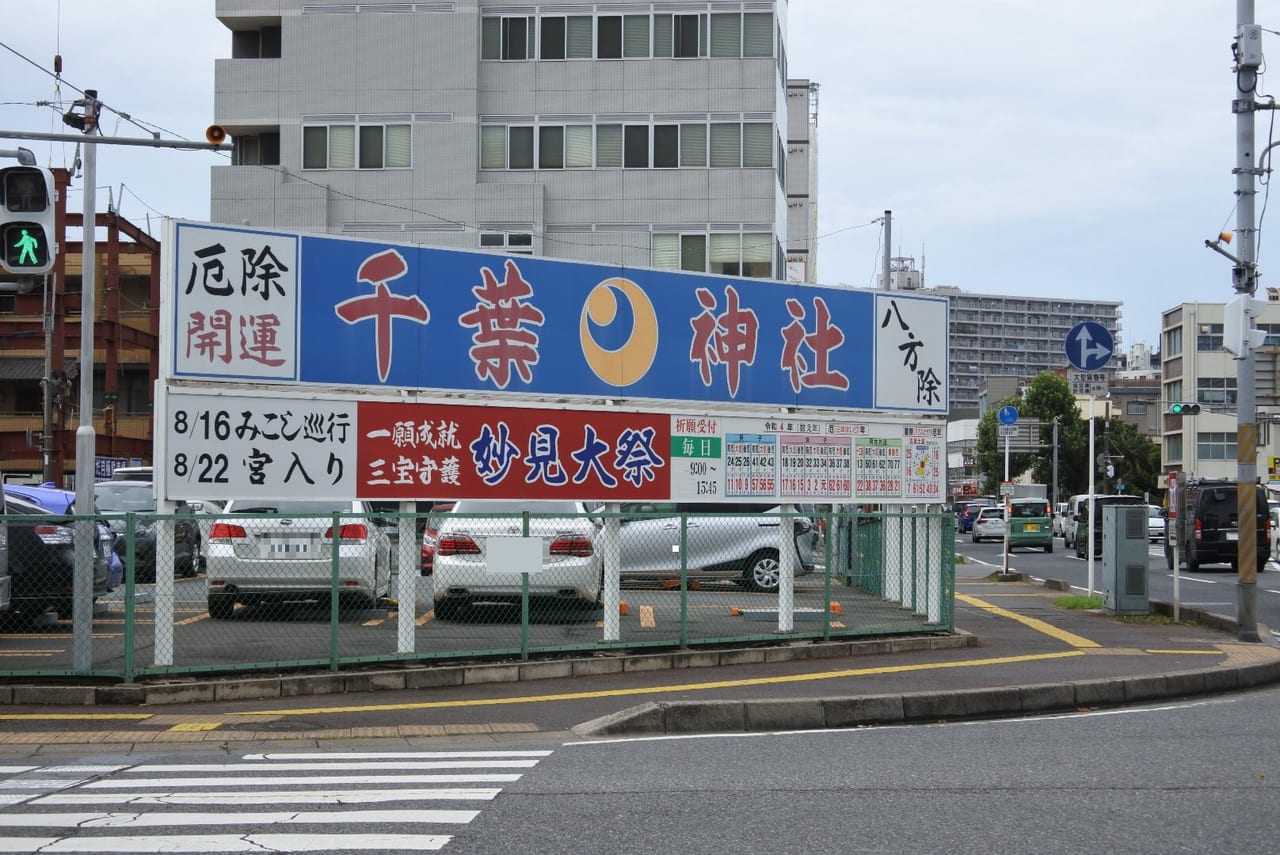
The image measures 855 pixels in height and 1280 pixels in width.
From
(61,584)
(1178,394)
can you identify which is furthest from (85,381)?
(1178,394)

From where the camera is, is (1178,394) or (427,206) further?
(1178,394)

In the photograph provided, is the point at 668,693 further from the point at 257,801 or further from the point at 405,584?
the point at 257,801

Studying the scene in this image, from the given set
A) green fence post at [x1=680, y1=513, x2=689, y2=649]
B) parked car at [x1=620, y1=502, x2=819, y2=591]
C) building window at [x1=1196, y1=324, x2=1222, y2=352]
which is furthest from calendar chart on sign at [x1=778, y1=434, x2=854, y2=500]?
building window at [x1=1196, y1=324, x2=1222, y2=352]

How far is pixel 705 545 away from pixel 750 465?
1.01 metres

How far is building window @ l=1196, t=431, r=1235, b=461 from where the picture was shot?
84.2 metres

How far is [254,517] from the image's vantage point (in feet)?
40.2

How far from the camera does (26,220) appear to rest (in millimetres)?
13500

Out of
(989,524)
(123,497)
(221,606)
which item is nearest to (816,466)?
(221,606)

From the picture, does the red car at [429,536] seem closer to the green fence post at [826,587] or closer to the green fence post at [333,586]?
the green fence post at [333,586]

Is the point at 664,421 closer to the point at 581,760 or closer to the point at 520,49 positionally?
the point at 581,760

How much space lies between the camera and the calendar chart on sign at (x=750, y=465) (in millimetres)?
14633

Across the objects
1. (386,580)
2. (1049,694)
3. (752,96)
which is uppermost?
(752,96)

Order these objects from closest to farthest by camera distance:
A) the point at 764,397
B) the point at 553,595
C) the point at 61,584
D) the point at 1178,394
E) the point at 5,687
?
the point at 5,687
the point at 61,584
the point at 553,595
the point at 764,397
the point at 1178,394

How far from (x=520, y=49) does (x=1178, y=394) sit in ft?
200
